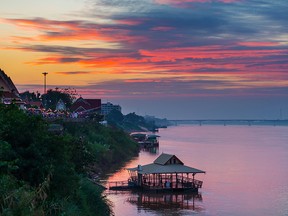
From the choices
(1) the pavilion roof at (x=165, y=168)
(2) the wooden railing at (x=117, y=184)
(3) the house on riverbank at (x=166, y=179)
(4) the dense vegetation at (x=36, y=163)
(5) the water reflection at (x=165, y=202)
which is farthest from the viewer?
(2) the wooden railing at (x=117, y=184)

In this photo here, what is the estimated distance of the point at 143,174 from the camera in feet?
191

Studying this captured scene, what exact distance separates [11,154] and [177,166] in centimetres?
3511

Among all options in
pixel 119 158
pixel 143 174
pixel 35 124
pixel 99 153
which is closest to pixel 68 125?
pixel 99 153

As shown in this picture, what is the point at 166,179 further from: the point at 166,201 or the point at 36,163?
the point at 36,163

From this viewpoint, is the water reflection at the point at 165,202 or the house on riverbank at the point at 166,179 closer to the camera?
the water reflection at the point at 165,202

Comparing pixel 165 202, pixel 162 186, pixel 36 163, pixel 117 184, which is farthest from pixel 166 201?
pixel 36 163

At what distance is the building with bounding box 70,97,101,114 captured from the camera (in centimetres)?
13588

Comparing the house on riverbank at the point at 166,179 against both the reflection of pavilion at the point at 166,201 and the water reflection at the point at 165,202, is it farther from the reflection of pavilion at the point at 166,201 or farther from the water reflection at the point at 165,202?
the reflection of pavilion at the point at 166,201

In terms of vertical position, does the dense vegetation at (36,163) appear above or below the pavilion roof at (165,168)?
above

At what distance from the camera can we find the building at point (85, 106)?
13588 cm

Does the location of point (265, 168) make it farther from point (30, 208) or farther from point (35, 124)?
point (30, 208)

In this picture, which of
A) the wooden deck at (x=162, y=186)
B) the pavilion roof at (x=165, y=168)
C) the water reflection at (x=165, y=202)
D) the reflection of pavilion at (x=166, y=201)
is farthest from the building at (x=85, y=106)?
the reflection of pavilion at (x=166, y=201)

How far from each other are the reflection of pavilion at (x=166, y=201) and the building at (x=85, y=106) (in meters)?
81.6

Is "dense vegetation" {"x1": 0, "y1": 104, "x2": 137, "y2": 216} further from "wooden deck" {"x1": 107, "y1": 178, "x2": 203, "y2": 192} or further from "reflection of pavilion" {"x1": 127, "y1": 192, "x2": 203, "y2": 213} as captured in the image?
"wooden deck" {"x1": 107, "y1": 178, "x2": 203, "y2": 192}
